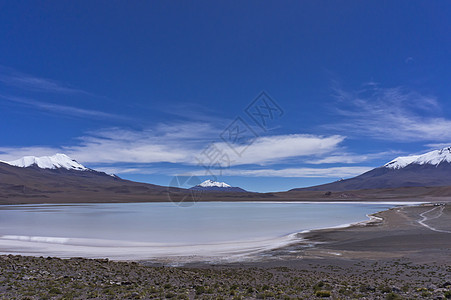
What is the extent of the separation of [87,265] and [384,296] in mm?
11228

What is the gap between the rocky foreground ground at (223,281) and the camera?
9.10m

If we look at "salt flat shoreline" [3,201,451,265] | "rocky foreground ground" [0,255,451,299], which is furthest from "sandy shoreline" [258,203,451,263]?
"rocky foreground ground" [0,255,451,299]

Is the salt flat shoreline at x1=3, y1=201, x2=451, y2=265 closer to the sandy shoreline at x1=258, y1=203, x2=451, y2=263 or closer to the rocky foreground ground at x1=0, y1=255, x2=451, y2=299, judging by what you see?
the sandy shoreline at x1=258, y1=203, x2=451, y2=263

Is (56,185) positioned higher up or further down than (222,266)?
higher up

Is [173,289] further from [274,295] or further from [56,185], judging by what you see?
[56,185]

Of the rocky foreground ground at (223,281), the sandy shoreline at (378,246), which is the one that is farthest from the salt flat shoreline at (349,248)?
the rocky foreground ground at (223,281)

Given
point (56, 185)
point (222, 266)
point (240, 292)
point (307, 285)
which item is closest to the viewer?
point (240, 292)

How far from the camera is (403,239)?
2184 cm

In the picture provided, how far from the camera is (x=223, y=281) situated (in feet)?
36.7

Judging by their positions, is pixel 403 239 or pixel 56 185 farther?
pixel 56 185

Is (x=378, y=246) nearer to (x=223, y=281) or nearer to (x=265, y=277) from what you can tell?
(x=265, y=277)

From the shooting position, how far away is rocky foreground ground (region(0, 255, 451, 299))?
9.10 m

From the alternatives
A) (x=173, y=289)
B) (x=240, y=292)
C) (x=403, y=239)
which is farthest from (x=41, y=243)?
(x=403, y=239)

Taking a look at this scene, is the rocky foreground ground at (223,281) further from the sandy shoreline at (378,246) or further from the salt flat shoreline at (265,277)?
the sandy shoreline at (378,246)
